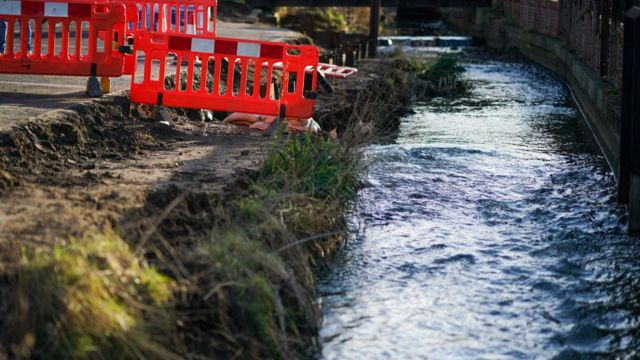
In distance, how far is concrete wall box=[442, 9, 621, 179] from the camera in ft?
43.5

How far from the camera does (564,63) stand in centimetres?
2216

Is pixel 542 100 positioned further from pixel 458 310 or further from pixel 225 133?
pixel 458 310

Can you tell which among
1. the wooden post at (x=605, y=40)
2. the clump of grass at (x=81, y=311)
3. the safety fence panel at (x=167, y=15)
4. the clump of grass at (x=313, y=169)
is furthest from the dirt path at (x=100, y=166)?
the wooden post at (x=605, y=40)

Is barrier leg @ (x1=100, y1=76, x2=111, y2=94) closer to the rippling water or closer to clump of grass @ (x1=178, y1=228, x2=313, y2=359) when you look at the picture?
the rippling water

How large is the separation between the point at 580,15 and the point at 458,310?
1368 cm

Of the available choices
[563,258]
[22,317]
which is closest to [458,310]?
[563,258]

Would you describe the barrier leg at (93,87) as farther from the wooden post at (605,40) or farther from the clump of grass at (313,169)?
the wooden post at (605,40)

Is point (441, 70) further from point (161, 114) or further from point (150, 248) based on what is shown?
point (150, 248)

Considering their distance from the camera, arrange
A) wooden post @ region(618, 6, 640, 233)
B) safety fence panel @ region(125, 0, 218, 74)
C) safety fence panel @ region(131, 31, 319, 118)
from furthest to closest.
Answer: safety fence panel @ region(125, 0, 218, 74) < safety fence panel @ region(131, 31, 319, 118) < wooden post @ region(618, 6, 640, 233)

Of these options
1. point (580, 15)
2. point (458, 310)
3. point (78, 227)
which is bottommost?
point (458, 310)

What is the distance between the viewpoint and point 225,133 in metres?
11.8

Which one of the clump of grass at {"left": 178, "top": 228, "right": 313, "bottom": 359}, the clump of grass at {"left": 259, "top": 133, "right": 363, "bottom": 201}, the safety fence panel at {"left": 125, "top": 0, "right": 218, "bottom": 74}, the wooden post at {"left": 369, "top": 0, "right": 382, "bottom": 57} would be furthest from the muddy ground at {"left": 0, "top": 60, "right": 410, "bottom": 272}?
the wooden post at {"left": 369, "top": 0, "right": 382, "bottom": 57}

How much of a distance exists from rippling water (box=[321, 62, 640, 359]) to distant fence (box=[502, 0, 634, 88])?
152 cm

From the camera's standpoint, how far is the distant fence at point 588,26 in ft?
48.9
